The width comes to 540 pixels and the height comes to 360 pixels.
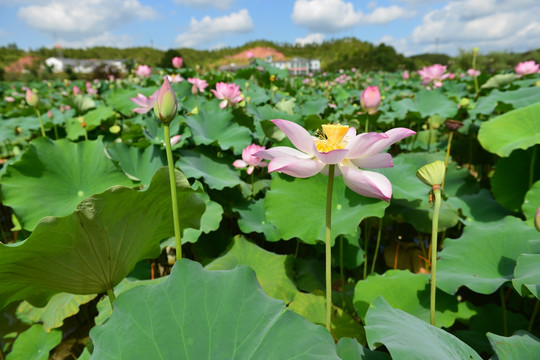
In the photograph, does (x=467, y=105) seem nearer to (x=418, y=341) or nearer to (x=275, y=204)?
(x=275, y=204)

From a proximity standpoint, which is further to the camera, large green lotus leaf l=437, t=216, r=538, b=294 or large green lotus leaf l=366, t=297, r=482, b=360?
large green lotus leaf l=437, t=216, r=538, b=294

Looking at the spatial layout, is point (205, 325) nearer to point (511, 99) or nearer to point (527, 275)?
point (527, 275)

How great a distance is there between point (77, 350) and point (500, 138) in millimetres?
2320

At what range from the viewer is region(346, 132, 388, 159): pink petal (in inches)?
24.9

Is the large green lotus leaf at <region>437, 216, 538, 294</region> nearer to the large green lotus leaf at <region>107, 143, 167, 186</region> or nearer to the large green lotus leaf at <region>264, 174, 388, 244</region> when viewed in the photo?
the large green lotus leaf at <region>264, 174, 388, 244</region>

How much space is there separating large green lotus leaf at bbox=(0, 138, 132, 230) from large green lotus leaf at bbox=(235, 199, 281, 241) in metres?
0.57

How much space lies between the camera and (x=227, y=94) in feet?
7.11

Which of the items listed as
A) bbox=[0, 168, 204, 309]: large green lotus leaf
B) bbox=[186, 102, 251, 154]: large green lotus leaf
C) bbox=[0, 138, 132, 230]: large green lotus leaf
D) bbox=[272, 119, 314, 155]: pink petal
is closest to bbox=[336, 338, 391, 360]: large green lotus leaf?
bbox=[272, 119, 314, 155]: pink petal

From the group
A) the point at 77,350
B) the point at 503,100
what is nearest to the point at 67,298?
the point at 77,350

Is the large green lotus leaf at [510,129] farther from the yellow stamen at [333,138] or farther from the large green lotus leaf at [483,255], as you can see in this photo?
the yellow stamen at [333,138]

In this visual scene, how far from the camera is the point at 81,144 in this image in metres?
1.51

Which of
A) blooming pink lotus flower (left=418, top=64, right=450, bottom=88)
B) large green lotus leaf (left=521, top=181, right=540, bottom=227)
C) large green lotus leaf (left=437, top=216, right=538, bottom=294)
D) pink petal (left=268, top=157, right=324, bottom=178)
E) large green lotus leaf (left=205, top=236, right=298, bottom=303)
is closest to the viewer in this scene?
pink petal (left=268, top=157, right=324, bottom=178)

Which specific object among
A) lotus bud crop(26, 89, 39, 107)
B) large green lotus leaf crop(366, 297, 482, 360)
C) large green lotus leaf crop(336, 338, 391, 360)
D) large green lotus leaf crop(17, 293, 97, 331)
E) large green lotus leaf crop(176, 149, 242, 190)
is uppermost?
lotus bud crop(26, 89, 39, 107)

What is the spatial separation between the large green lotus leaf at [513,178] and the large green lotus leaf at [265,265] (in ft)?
3.90
